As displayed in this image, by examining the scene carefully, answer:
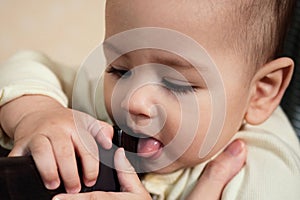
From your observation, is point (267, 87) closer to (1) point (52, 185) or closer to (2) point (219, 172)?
(2) point (219, 172)

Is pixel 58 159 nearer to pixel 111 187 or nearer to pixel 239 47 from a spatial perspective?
pixel 111 187

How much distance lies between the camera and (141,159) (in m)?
0.64

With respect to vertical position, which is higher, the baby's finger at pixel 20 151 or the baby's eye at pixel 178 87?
the baby's eye at pixel 178 87

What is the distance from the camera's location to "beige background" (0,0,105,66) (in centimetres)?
112

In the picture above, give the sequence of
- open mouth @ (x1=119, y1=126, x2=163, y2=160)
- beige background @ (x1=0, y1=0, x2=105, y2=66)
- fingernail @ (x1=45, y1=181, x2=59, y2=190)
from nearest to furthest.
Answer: fingernail @ (x1=45, y1=181, x2=59, y2=190) < open mouth @ (x1=119, y1=126, x2=163, y2=160) < beige background @ (x1=0, y1=0, x2=105, y2=66)

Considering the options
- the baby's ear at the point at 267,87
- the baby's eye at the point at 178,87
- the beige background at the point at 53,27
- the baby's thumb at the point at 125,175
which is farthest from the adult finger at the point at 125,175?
the beige background at the point at 53,27

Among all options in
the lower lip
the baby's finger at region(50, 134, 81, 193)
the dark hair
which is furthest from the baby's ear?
the baby's finger at region(50, 134, 81, 193)

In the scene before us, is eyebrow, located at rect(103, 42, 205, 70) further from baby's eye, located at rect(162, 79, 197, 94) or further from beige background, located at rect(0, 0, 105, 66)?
beige background, located at rect(0, 0, 105, 66)

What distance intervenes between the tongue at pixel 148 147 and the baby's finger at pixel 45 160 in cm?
11

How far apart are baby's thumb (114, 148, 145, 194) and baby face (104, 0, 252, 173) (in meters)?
0.05

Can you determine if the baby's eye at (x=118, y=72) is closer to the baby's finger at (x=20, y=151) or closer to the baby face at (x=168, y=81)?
the baby face at (x=168, y=81)

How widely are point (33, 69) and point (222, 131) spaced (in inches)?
12.2

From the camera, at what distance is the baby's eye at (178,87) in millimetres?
620

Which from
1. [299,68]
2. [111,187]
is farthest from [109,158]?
[299,68]
